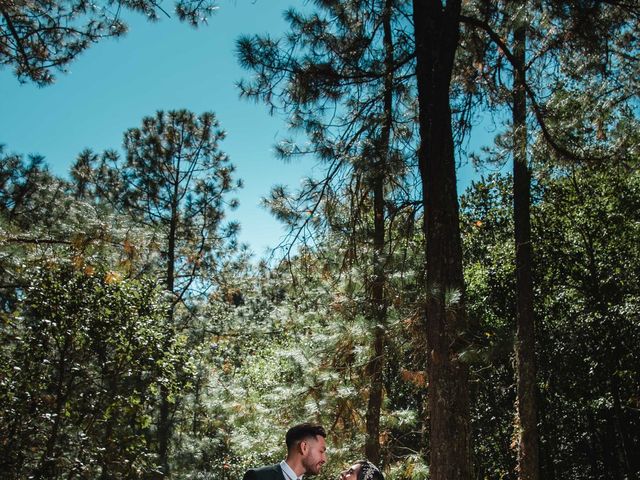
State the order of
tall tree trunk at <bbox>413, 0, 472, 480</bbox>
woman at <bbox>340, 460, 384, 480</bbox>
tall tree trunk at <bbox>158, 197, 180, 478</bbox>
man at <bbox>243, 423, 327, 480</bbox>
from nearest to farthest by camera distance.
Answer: man at <bbox>243, 423, 327, 480</bbox> < woman at <bbox>340, 460, 384, 480</bbox> < tall tree trunk at <bbox>413, 0, 472, 480</bbox> < tall tree trunk at <bbox>158, 197, 180, 478</bbox>

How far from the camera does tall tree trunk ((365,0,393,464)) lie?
5059 mm

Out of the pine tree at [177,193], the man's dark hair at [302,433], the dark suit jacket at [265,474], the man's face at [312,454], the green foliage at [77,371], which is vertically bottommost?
the dark suit jacket at [265,474]

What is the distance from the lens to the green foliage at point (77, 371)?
660 cm

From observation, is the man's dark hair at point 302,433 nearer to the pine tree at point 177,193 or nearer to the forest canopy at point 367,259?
the forest canopy at point 367,259

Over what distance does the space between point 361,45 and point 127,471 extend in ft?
20.5

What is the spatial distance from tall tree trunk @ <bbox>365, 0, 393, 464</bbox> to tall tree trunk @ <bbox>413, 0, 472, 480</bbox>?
0.51 m

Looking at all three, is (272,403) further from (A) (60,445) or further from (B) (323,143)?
(B) (323,143)

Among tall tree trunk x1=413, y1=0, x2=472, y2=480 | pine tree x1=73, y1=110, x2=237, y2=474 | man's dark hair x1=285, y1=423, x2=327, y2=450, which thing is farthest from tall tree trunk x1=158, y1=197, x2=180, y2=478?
man's dark hair x1=285, y1=423, x2=327, y2=450

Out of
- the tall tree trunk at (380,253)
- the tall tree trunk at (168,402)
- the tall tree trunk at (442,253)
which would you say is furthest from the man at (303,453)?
the tall tree trunk at (168,402)

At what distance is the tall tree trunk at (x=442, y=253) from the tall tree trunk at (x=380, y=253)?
0.51 metres

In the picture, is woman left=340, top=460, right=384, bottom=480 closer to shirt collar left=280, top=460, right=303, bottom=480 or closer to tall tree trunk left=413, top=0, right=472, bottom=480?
shirt collar left=280, top=460, right=303, bottom=480

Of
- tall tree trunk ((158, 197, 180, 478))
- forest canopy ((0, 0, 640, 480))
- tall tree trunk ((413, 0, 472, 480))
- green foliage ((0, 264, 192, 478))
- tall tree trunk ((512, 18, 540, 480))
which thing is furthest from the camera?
tall tree trunk ((158, 197, 180, 478))

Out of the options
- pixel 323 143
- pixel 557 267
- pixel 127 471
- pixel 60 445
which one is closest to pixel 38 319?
pixel 60 445

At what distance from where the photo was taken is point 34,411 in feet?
22.1
